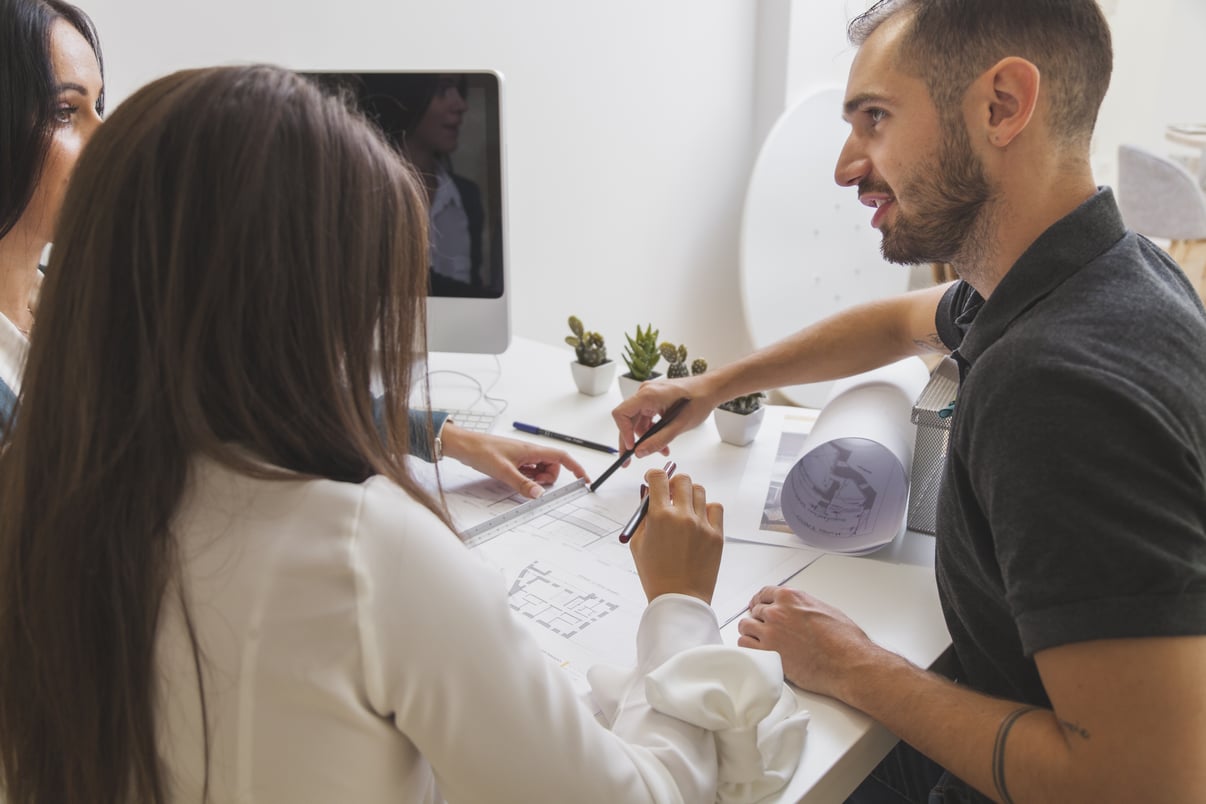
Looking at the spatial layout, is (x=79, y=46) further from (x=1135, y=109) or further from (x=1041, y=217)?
(x=1135, y=109)

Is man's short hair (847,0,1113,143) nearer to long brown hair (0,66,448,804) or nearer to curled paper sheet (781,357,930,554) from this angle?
curled paper sheet (781,357,930,554)

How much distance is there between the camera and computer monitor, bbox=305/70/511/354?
4.50 ft

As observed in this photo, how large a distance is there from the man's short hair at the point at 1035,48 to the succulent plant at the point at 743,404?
559 mm

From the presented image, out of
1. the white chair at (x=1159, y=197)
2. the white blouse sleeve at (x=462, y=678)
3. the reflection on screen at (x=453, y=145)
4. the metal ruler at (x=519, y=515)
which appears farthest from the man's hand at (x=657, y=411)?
the white chair at (x=1159, y=197)

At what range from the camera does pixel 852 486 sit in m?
1.08

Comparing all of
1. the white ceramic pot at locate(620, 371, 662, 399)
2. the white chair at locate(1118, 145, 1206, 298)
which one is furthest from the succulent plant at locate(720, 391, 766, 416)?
the white chair at locate(1118, 145, 1206, 298)

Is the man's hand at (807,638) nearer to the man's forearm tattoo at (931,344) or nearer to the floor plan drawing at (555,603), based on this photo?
the floor plan drawing at (555,603)

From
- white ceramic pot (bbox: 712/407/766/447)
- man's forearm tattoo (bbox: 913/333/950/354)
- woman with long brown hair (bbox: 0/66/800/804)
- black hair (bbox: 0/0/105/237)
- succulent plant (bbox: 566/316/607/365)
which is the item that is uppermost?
black hair (bbox: 0/0/105/237)

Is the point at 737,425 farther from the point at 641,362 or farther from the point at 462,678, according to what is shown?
the point at 462,678


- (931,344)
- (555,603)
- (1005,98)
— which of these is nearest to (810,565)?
(555,603)

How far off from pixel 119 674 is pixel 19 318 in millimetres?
667

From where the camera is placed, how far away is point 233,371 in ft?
1.83

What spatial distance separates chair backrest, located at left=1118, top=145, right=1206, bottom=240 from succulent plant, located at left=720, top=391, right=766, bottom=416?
3.13m

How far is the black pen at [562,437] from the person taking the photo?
136 cm
